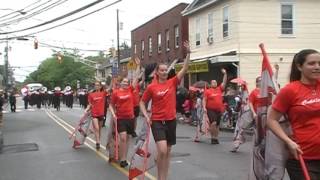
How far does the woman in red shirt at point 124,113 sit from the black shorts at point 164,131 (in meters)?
2.86

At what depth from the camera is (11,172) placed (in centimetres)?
1116

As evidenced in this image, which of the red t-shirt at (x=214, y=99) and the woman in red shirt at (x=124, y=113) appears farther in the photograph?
the red t-shirt at (x=214, y=99)

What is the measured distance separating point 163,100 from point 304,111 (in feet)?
12.2

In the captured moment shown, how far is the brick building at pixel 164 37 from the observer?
→ 36500 millimetres

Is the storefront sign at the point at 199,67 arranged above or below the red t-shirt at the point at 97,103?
above

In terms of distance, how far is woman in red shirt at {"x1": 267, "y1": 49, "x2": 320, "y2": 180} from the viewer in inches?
185

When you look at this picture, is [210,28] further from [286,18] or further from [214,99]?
[214,99]

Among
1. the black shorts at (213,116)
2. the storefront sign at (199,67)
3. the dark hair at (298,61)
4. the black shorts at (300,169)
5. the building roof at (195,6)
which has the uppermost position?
the building roof at (195,6)

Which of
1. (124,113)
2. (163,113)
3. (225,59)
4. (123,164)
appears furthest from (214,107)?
(225,59)

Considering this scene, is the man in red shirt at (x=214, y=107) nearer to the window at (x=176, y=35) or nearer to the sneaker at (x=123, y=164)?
the sneaker at (x=123, y=164)

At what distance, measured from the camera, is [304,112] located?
473cm

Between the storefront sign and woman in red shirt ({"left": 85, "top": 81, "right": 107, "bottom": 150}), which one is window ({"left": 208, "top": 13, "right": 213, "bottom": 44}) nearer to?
the storefront sign

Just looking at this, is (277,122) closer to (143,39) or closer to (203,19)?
(203,19)

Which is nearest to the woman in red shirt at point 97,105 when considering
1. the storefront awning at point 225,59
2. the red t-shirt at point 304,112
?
the red t-shirt at point 304,112
